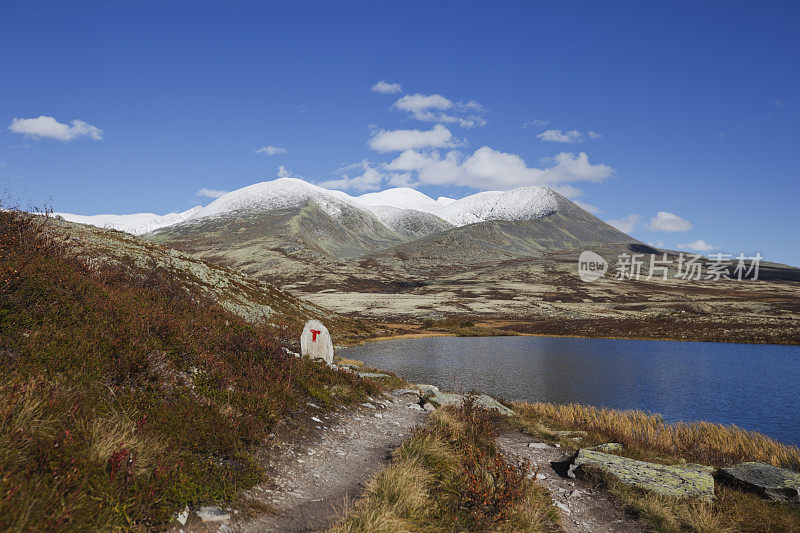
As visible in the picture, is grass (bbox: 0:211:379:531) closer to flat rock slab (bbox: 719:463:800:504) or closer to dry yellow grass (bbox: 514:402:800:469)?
dry yellow grass (bbox: 514:402:800:469)

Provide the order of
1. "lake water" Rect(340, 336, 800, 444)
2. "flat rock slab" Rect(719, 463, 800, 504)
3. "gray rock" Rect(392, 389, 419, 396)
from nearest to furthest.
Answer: "flat rock slab" Rect(719, 463, 800, 504), "gray rock" Rect(392, 389, 419, 396), "lake water" Rect(340, 336, 800, 444)

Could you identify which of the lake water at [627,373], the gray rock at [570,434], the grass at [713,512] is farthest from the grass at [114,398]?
the lake water at [627,373]

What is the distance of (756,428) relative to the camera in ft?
74.3

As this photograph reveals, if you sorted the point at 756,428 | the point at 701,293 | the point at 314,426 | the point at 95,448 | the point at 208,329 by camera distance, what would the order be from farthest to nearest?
the point at 701,293
the point at 756,428
the point at 208,329
the point at 314,426
the point at 95,448

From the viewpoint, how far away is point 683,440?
17250 millimetres

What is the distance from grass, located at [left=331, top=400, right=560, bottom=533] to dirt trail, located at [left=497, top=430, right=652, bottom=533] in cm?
59

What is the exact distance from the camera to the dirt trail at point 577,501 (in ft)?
27.1

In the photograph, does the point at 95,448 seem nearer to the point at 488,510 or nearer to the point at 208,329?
the point at 488,510

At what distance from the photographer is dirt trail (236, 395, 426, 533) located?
627cm

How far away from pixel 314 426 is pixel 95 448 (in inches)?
230

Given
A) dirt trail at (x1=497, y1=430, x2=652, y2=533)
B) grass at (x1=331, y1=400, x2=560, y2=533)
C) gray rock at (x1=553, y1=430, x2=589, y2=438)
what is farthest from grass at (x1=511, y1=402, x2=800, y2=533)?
grass at (x1=331, y1=400, x2=560, y2=533)

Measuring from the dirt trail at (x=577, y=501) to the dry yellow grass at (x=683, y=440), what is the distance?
12.8 feet

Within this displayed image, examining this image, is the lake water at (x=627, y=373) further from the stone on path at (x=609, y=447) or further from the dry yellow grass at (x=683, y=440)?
the stone on path at (x=609, y=447)

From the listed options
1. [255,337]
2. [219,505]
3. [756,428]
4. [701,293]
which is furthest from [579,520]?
[701,293]
